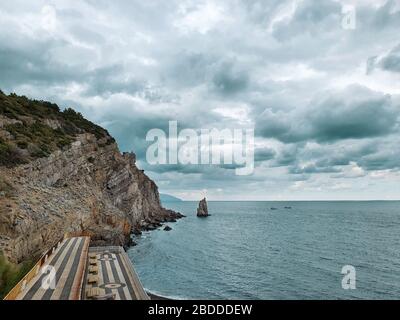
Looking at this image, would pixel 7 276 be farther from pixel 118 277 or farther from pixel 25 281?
pixel 118 277

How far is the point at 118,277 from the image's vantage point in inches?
1335

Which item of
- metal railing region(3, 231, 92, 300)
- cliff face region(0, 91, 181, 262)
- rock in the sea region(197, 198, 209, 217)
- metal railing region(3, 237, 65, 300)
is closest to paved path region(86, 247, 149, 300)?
metal railing region(3, 231, 92, 300)

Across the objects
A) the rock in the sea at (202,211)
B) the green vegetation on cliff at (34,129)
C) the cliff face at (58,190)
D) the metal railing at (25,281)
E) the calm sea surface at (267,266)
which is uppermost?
the green vegetation on cliff at (34,129)

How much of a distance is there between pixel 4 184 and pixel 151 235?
195ft

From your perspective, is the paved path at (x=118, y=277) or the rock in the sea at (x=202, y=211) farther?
the rock in the sea at (x=202, y=211)

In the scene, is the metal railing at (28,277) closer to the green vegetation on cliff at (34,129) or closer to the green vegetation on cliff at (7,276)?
the green vegetation on cliff at (7,276)

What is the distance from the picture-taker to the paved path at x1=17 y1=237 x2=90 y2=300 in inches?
910

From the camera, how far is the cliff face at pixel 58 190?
3741 cm

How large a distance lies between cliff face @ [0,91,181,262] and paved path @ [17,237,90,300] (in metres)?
3.56

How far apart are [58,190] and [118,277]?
26.8 meters

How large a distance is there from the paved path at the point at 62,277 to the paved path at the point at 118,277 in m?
2.44

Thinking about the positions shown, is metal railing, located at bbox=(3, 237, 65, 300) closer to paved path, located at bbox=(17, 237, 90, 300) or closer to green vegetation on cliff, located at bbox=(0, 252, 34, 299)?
paved path, located at bbox=(17, 237, 90, 300)

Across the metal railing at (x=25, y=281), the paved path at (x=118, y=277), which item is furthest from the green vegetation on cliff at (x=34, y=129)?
the metal railing at (x=25, y=281)
